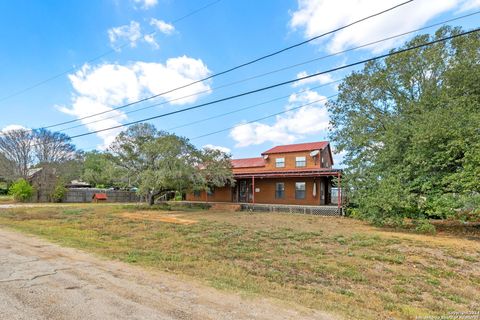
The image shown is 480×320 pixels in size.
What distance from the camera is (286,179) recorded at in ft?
71.4

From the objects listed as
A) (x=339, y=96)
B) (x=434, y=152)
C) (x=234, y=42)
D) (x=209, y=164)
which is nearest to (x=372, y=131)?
(x=339, y=96)

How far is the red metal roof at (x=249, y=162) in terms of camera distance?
87.0 ft

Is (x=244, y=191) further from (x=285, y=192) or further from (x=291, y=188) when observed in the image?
(x=291, y=188)

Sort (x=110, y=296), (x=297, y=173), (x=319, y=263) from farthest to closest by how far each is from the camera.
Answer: (x=297, y=173) → (x=319, y=263) → (x=110, y=296)

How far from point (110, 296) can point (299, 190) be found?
60.1 ft

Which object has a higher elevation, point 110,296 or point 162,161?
point 162,161

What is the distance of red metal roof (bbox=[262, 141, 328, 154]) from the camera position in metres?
23.9

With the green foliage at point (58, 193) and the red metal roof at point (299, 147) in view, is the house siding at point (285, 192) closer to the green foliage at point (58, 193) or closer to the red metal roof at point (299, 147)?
the red metal roof at point (299, 147)

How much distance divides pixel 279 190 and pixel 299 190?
5.43ft

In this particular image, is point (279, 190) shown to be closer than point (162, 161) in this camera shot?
No

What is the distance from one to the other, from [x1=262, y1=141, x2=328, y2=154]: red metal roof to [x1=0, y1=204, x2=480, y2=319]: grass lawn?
13.8 m

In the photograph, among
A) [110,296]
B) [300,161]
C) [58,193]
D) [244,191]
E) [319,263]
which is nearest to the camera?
[110,296]

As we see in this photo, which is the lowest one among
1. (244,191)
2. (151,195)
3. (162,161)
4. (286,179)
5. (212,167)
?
(151,195)

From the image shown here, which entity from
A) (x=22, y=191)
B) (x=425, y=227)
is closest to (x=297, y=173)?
(x=425, y=227)
